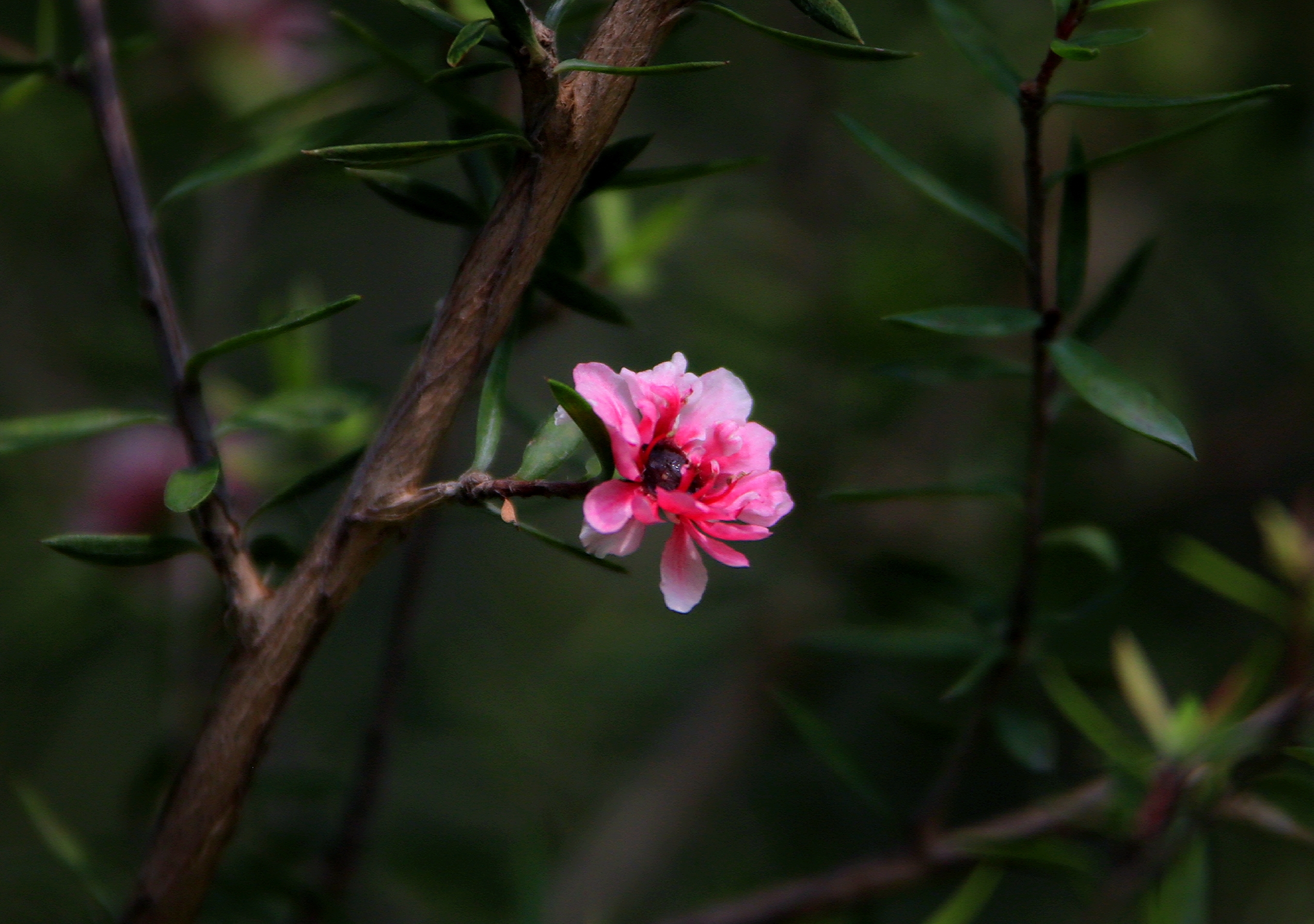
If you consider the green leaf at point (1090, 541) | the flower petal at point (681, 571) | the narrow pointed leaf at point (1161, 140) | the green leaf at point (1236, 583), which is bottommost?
the green leaf at point (1236, 583)

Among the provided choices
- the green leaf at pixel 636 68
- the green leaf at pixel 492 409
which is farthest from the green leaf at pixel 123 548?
the green leaf at pixel 636 68

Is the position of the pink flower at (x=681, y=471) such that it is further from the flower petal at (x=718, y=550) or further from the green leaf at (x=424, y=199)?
the green leaf at (x=424, y=199)

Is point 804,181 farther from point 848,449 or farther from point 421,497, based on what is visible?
point 421,497

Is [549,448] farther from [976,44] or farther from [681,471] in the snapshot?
[976,44]

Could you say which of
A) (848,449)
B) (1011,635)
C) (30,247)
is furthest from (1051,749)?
(30,247)

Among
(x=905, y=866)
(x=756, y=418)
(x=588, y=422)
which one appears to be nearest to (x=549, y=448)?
(x=588, y=422)

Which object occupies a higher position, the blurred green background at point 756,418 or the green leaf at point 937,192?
the green leaf at point 937,192

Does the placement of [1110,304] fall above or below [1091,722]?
above
